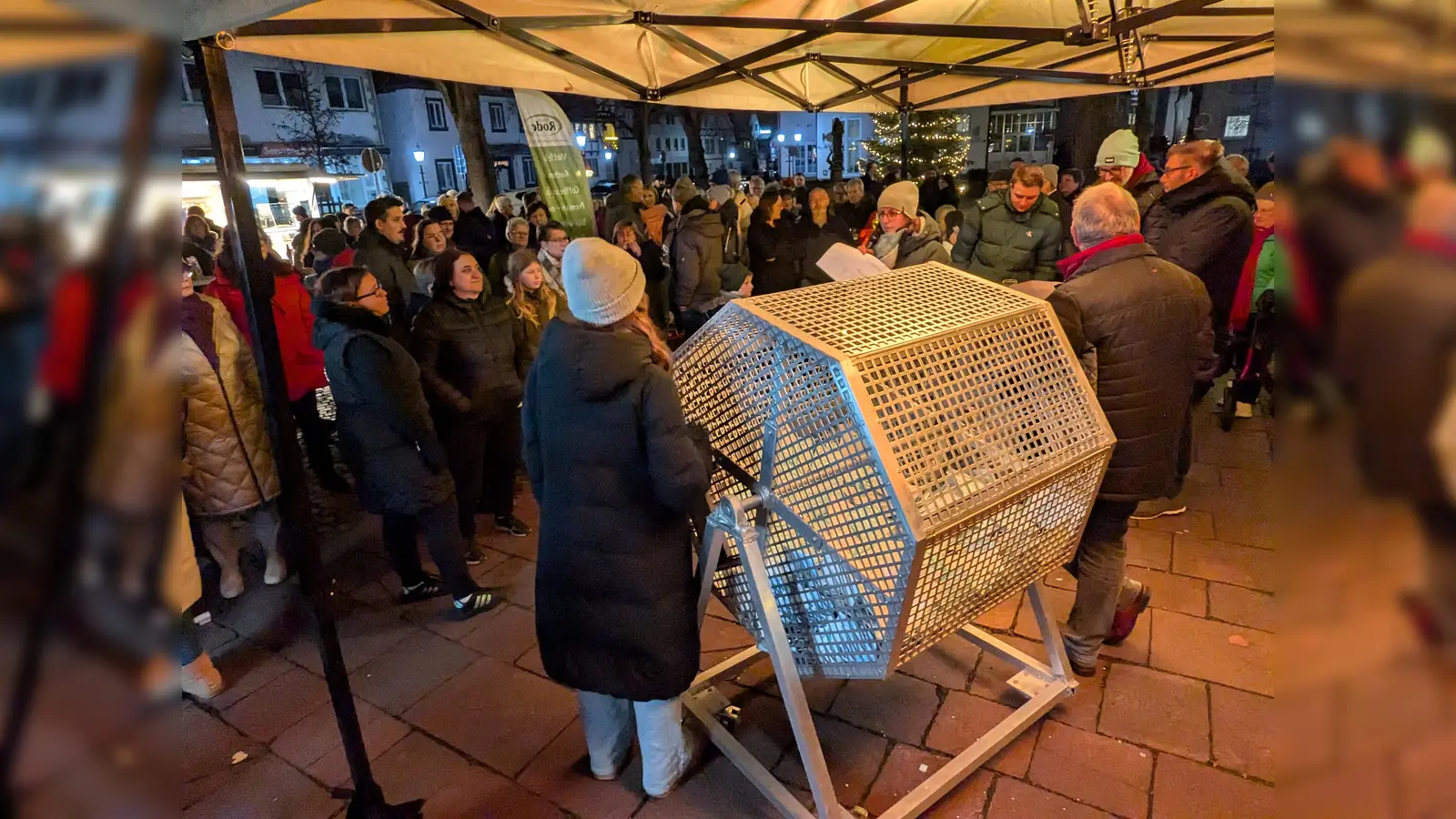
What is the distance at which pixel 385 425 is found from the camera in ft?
10.8

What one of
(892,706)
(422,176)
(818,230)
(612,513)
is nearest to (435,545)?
(612,513)

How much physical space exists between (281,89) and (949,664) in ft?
102

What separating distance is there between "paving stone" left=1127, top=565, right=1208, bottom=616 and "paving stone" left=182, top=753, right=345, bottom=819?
335cm

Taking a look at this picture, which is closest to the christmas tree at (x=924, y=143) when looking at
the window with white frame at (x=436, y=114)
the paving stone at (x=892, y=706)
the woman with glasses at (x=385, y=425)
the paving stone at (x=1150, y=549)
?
the paving stone at (x=1150, y=549)

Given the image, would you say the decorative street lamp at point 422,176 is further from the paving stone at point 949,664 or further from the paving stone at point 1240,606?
the paving stone at point 1240,606

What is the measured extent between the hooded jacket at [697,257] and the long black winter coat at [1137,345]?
3.87 m

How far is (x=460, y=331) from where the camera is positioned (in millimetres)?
3820

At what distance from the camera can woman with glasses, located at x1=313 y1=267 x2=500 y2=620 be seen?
3.17 metres

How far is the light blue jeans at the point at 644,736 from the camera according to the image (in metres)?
2.38

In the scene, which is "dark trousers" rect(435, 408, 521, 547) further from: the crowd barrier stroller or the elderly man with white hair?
the elderly man with white hair

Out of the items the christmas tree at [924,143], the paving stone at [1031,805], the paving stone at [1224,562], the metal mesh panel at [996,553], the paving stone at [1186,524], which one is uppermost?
the christmas tree at [924,143]
